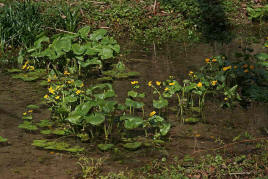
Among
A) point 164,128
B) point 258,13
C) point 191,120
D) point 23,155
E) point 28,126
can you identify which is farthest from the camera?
point 258,13

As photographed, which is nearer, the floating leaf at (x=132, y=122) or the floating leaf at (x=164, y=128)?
the floating leaf at (x=132, y=122)

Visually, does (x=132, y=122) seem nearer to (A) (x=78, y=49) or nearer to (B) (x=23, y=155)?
(B) (x=23, y=155)

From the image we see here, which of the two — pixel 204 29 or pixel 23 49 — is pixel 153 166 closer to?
pixel 23 49

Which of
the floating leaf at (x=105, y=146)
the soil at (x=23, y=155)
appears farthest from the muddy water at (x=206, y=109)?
the soil at (x=23, y=155)

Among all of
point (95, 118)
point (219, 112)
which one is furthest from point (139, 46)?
point (95, 118)

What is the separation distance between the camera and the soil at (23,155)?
423 cm

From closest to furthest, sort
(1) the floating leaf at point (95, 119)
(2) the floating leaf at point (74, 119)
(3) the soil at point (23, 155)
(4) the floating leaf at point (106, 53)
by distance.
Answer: (3) the soil at point (23, 155) < (1) the floating leaf at point (95, 119) < (2) the floating leaf at point (74, 119) < (4) the floating leaf at point (106, 53)

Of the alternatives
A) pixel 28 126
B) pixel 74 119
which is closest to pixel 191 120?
pixel 74 119

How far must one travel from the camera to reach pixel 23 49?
7.80 m

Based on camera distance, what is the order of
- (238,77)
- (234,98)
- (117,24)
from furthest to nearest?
1. (117,24)
2. (238,77)
3. (234,98)

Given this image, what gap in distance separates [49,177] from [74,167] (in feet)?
0.93

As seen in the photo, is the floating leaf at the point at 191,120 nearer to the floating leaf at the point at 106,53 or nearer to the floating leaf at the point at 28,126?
the floating leaf at the point at 28,126

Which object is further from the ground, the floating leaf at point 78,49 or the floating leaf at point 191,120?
the floating leaf at point 78,49

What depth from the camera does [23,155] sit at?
4.60 m
